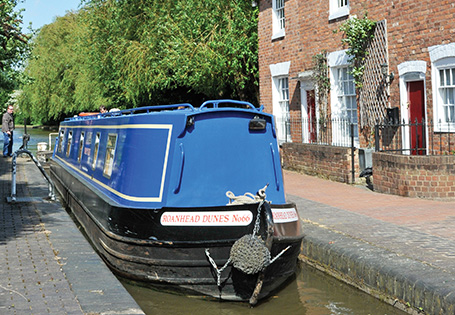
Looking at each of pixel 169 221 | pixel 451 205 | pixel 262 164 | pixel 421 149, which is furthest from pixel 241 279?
pixel 421 149

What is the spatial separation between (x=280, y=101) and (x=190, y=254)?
44.3ft

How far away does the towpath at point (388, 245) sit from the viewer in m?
Result: 6.60

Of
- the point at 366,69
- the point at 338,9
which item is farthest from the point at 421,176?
the point at 338,9

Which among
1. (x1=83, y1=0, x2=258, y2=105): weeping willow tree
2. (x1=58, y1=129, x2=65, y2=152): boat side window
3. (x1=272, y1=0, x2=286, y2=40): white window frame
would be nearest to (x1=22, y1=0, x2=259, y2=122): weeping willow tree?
(x1=83, y1=0, x2=258, y2=105): weeping willow tree

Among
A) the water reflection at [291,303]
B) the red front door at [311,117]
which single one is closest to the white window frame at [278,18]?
the red front door at [311,117]

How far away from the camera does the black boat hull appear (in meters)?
7.29

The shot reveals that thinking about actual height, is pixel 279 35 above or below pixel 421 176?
above

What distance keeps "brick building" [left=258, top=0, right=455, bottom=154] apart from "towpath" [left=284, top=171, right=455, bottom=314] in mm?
2392

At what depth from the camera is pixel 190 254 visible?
291 inches

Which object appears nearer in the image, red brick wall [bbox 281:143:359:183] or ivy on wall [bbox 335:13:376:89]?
red brick wall [bbox 281:143:359:183]

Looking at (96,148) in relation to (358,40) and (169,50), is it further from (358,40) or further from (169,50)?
(169,50)

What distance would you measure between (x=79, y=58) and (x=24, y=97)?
1061 centimetres

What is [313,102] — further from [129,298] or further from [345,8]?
[129,298]

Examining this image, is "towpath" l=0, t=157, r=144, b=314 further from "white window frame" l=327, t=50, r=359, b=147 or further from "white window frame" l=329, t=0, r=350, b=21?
"white window frame" l=329, t=0, r=350, b=21
